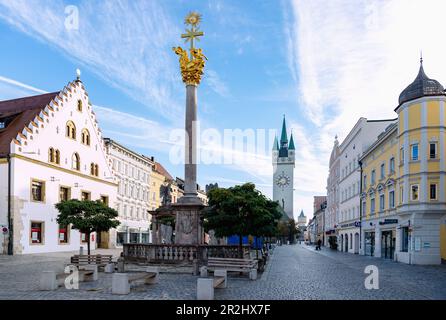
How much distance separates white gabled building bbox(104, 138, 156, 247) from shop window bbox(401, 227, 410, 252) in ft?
95.5

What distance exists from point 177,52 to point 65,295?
14.2 m

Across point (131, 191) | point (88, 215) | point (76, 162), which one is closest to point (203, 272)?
point (88, 215)

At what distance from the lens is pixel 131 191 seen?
56531 mm

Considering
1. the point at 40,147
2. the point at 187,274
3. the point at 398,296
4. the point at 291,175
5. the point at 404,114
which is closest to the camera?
the point at 398,296

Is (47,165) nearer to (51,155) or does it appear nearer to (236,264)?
(51,155)

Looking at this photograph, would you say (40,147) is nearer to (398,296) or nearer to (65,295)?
(65,295)

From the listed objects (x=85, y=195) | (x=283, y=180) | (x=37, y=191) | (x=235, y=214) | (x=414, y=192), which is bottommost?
(x=235, y=214)

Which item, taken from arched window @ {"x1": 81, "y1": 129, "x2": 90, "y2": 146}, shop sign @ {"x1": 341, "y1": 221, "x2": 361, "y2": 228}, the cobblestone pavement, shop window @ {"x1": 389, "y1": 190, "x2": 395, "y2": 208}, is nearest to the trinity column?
the cobblestone pavement

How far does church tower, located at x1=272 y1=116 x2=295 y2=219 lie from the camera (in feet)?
461

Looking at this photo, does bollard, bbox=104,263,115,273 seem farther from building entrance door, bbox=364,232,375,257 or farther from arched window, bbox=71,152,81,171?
building entrance door, bbox=364,232,375,257

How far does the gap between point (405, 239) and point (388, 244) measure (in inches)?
182

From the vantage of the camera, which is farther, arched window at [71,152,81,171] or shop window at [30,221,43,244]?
arched window at [71,152,81,171]
